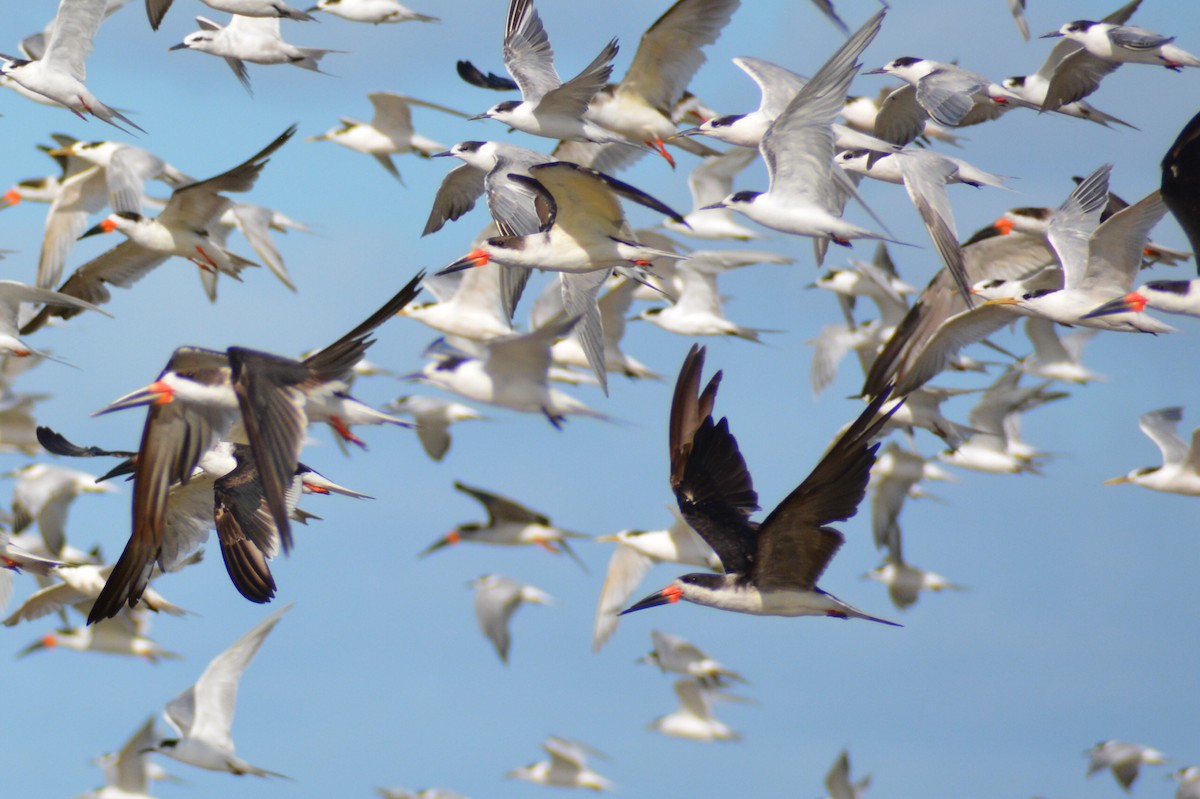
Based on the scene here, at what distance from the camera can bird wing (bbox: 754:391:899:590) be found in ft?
27.8

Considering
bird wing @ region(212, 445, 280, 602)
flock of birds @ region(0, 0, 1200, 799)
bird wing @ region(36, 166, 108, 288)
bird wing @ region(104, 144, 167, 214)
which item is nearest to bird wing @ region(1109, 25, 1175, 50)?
flock of birds @ region(0, 0, 1200, 799)

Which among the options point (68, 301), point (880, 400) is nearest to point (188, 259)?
point (68, 301)

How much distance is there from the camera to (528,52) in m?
13.5

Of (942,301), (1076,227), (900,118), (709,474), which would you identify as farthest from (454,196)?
(709,474)

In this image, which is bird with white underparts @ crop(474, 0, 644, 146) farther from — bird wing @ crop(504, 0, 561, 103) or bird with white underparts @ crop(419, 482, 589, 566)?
bird with white underparts @ crop(419, 482, 589, 566)

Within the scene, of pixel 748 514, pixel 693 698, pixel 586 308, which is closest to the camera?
pixel 748 514

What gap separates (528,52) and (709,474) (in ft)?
16.6

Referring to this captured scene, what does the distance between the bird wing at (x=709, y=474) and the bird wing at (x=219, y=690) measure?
5898 mm

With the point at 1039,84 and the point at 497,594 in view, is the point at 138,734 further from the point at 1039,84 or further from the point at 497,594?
the point at 1039,84

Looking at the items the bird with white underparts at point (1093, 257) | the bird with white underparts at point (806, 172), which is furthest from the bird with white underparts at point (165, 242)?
the bird with white underparts at point (1093, 257)

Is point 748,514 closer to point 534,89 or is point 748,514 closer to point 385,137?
point 534,89

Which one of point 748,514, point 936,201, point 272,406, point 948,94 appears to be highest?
point 948,94

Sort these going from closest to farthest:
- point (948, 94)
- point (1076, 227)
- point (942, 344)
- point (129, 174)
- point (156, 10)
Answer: point (1076, 227) → point (948, 94) → point (942, 344) → point (156, 10) → point (129, 174)

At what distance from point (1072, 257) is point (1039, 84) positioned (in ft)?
7.86
